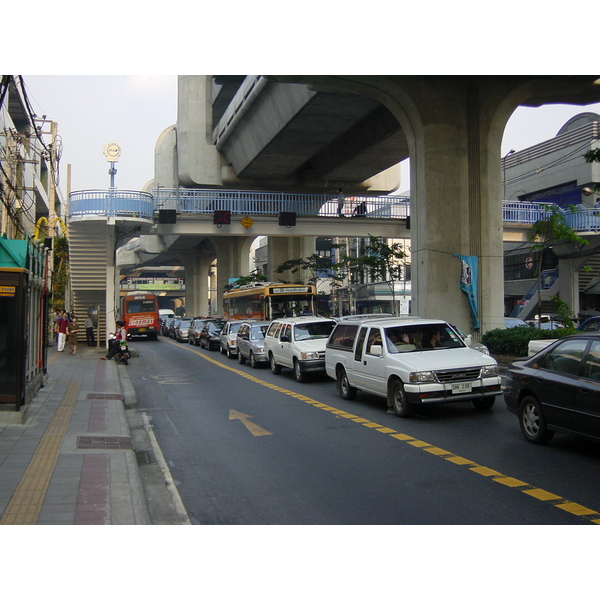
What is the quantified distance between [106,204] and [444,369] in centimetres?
2389

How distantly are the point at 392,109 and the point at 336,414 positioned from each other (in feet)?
48.6

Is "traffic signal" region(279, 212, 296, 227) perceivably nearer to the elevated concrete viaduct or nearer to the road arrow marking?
the elevated concrete viaduct

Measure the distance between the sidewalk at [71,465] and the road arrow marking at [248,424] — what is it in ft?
6.45

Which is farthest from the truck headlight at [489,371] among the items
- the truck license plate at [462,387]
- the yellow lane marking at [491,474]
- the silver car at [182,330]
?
the silver car at [182,330]

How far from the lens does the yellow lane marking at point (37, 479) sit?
6121 mm

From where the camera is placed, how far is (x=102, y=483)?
24.3ft

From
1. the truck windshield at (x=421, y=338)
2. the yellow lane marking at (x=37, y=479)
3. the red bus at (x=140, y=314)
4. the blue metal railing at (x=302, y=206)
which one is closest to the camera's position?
the yellow lane marking at (x=37, y=479)

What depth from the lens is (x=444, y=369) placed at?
1122 centimetres

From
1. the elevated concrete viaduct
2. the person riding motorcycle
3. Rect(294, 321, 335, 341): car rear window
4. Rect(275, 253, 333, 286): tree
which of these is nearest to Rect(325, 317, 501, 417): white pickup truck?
Rect(294, 321, 335, 341): car rear window

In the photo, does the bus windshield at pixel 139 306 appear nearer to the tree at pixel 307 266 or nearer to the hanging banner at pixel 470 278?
the tree at pixel 307 266

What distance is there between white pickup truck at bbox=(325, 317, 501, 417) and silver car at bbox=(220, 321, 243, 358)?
1363cm

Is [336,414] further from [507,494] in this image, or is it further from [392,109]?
[392,109]

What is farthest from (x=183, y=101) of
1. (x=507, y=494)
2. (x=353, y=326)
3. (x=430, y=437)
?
(x=507, y=494)

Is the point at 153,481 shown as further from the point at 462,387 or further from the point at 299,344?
the point at 299,344
